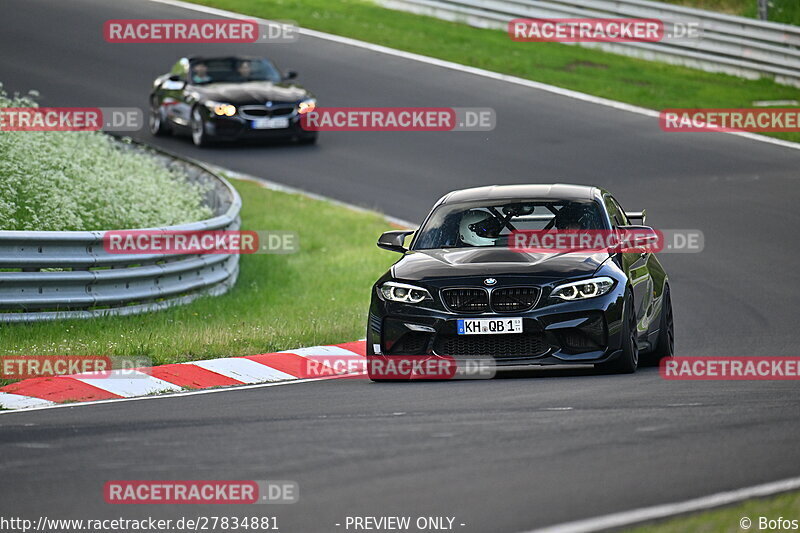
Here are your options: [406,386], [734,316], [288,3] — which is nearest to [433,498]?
[406,386]

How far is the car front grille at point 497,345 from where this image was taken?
10148 mm

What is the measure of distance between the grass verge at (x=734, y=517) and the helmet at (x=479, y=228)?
539 centimetres

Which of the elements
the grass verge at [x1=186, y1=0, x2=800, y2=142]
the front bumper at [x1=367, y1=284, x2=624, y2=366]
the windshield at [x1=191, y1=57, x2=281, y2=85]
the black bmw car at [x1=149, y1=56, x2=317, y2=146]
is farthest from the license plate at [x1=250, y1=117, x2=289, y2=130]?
the front bumper at [x1=367, y1=284, x2=624, y2=366]

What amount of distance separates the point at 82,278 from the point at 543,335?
468 cm

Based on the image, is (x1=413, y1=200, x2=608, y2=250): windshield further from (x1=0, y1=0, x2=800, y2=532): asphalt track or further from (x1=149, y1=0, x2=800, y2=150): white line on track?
(x1=149, y1=0, x2=800, y2=150): white line on track

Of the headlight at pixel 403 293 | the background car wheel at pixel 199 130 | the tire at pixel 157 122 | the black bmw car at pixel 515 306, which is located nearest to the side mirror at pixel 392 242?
the black bmw car at pixel 515 306

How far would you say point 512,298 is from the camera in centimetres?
1024

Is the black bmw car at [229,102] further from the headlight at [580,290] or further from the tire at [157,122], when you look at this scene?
the headlight at [580,290]

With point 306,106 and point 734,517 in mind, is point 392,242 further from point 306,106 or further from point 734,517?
point 306,106

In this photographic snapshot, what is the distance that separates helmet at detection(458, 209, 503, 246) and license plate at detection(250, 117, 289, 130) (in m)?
13.4

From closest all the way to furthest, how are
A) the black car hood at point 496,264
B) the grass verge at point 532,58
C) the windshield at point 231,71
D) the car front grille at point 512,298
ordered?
the car front grille at point 512,298 < the black car hood at point 496,264 < the windshield at point 231,71 < the grass verge at point 532,58

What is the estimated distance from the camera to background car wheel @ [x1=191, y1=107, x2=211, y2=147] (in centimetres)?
2486

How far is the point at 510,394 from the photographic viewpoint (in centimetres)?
936

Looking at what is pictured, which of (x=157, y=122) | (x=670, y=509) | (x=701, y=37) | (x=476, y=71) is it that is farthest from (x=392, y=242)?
(x=701, y=37)
